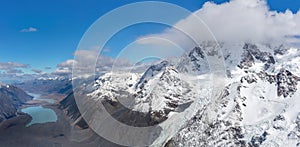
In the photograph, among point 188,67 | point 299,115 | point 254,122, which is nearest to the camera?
point 299,115

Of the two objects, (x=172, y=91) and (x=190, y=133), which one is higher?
(x=172, y=91)

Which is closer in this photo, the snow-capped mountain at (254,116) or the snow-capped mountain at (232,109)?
the snow-capped mountain at (254,116)

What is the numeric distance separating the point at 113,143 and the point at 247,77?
91.0 meters

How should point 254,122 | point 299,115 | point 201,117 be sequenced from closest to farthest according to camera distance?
point 299,115 → point 254,122 → point 201,117

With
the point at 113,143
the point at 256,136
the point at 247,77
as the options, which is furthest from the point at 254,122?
the point at 113,143

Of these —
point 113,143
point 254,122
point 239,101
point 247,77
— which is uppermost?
point 247,77

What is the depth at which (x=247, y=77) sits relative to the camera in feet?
554

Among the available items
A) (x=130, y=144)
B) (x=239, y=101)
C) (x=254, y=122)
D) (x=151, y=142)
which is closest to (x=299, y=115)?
(x=254, y=122)

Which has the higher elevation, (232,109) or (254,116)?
(232,109)

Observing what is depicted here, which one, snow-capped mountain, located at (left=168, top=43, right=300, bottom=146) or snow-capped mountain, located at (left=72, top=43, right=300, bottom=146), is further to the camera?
snow-capped mountain, located at (left=72, top=43, right=300, bottom=146)

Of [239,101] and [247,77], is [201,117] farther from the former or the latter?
[247,77]

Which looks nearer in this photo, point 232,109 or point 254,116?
point 254,116

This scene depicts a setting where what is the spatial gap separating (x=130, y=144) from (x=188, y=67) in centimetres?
6374

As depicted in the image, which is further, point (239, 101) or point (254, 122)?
point (239, 101)
